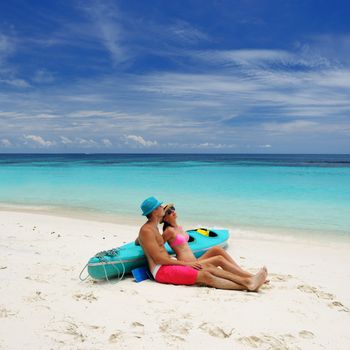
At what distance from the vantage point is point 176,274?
416 cm

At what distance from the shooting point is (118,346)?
2793 mm

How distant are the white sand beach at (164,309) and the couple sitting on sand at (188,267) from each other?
0.11m

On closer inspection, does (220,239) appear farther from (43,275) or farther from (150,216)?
(43,275)

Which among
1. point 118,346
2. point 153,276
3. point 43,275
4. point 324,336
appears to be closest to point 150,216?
point 153,276

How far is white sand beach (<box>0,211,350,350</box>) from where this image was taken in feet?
9.47

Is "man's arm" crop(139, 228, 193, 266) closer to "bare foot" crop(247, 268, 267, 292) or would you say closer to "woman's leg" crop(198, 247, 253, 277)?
"woman's leg" crop(198, 247, 253, 277)

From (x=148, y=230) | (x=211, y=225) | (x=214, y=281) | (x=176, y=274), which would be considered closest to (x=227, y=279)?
(x=214, y=281)

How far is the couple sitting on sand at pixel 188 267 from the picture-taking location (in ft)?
13.4

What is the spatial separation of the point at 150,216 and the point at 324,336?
2150 mm

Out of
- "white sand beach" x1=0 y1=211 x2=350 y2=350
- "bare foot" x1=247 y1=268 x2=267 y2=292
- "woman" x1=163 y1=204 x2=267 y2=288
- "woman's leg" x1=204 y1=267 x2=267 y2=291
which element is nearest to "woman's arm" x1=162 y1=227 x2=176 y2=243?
"woman" x1=163 y1=204 x2=267 y2=288

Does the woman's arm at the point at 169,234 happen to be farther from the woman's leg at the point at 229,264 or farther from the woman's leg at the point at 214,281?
the woman's leg at the point at 214,281

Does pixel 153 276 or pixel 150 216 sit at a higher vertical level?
pixel 150 216

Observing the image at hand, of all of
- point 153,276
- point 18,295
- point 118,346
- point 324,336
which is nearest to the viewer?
point 118,346

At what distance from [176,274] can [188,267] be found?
0.15 m
